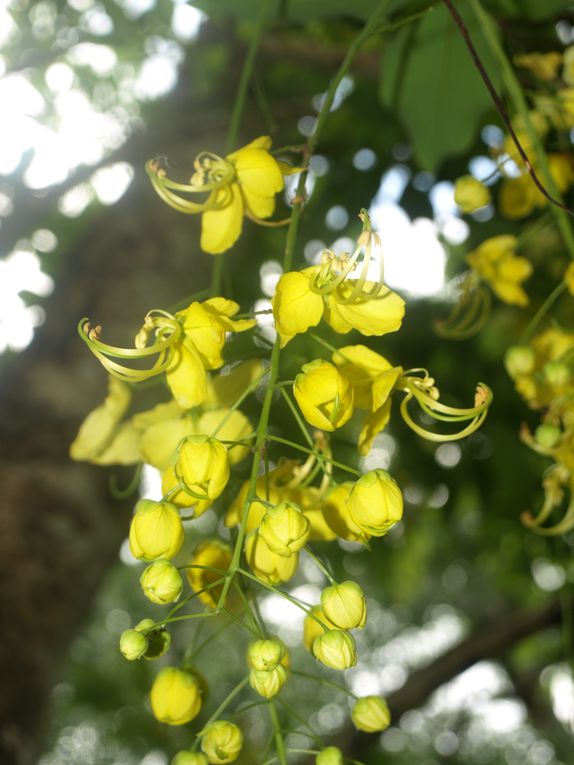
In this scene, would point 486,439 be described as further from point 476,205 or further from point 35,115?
point 35,115

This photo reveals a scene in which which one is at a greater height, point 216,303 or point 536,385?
point 216,303

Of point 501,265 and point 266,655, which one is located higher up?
point 266,655

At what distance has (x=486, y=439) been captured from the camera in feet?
5.38

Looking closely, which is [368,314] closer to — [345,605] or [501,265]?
[345,605]

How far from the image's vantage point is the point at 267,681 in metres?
0.48

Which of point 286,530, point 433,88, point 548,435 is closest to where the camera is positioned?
point 286,530

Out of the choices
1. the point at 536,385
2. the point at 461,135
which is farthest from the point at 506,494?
the point at 536,385

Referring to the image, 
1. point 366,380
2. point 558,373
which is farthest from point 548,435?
point 366,380

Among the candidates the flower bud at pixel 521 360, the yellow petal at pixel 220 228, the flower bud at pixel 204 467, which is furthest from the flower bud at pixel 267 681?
the flower bud at pixel 521 360

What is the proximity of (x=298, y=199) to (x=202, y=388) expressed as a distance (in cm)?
14

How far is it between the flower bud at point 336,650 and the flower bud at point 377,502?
66mm

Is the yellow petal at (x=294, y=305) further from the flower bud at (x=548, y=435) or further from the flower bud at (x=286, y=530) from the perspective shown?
the flower bud at (x=548, y=435)

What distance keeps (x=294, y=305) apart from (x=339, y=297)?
4 centimetres

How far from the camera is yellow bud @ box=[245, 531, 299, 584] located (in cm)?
52
